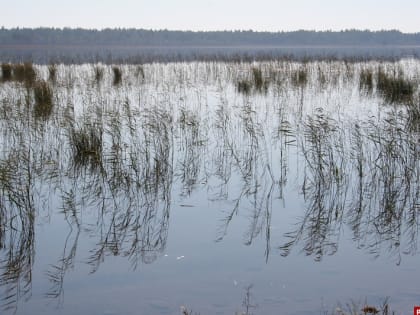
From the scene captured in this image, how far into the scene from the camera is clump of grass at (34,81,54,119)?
33.0 feet

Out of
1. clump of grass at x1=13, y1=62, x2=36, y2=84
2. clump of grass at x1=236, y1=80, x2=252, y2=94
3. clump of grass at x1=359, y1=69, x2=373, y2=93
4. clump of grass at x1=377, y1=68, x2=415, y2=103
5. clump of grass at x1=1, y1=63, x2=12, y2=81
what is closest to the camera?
clump of grass at x1=377, y1=68, x2=415, y2=103

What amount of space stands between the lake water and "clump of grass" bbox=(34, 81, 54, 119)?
2.62 feet

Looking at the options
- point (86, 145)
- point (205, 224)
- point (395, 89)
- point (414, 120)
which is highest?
point (395, 89)

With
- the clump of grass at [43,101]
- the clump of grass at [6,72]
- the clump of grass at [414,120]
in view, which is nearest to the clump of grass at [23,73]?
the clump of grass at [6,72]

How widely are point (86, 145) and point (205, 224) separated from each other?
286 cm

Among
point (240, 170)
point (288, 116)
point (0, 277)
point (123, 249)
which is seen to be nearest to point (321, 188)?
point (240, 170)

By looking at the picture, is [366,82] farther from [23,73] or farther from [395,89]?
[23,73]

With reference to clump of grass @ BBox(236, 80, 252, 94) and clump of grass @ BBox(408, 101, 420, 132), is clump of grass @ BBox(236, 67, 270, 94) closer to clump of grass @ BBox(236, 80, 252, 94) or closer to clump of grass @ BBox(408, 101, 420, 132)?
clump of grass @ BBox(236, 80, 252, 94)

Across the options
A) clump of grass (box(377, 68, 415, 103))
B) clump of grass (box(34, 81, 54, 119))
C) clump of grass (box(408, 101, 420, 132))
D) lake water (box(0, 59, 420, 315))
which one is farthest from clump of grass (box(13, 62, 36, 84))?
clump of grass (box(408, 101, 420, 132))

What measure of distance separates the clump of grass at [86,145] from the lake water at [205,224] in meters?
0.02

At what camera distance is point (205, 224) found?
17.1 feet

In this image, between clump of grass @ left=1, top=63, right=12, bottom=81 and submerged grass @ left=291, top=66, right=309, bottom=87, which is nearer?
submerged grass @ left=291, top=66, right=309, bottom=87

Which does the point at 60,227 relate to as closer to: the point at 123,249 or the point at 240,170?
the point at 123,249

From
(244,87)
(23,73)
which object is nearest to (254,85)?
(244,87)
